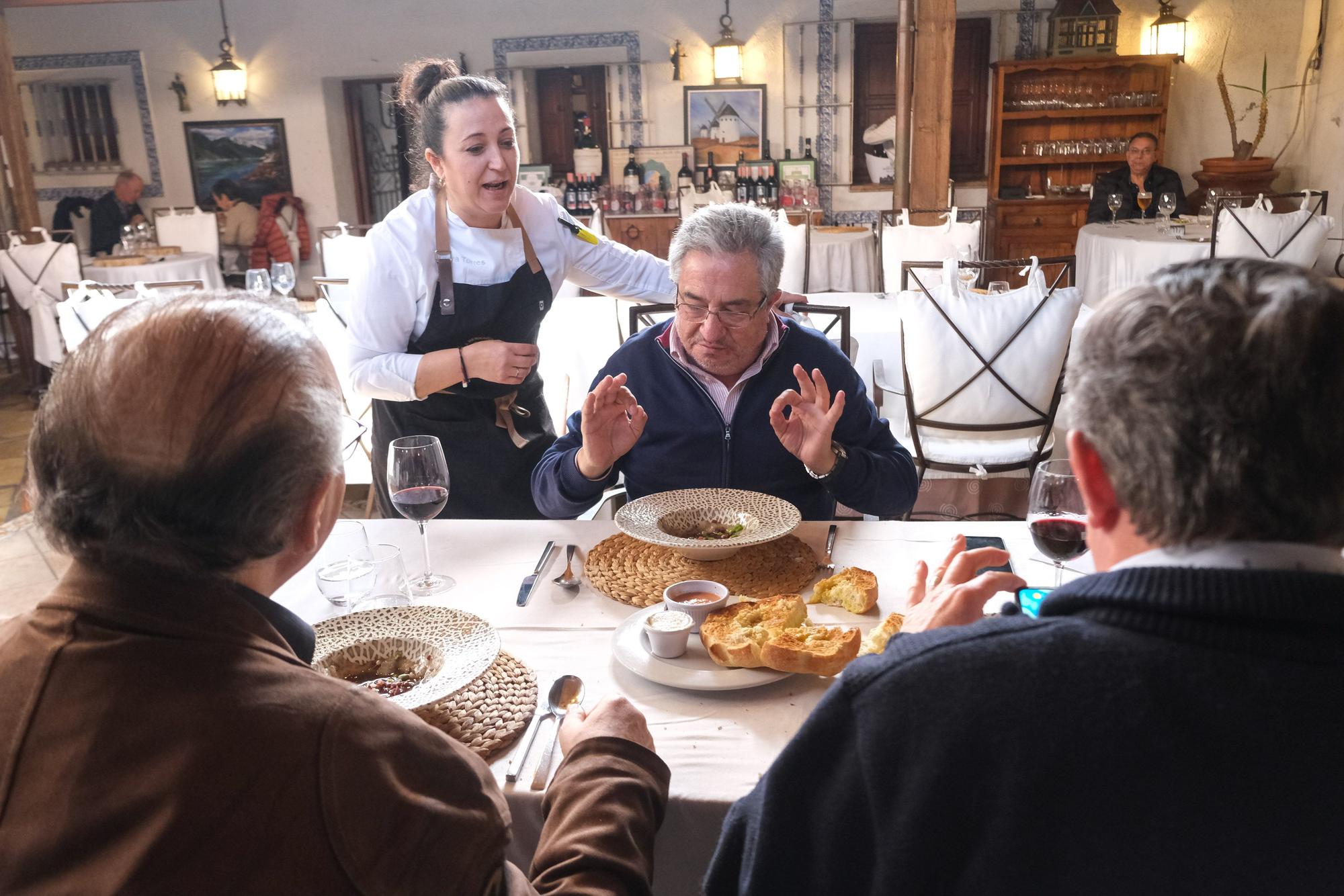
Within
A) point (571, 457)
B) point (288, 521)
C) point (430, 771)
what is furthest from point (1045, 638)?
point (571, 457)

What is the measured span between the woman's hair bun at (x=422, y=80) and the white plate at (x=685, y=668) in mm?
1645

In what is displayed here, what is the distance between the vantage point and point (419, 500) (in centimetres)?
171

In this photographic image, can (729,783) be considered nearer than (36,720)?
No

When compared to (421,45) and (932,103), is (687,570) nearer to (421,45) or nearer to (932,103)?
(932,103)

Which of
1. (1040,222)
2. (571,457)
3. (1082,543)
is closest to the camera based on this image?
(1082,543)

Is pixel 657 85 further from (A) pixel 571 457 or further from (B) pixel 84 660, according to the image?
(B) pixel 84 660

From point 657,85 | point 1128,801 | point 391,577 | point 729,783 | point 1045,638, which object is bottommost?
point 729,783

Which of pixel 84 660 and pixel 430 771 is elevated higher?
pixel 84 660

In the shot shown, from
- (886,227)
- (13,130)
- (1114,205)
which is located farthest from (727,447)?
(13,130)

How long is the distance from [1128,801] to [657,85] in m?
9.77

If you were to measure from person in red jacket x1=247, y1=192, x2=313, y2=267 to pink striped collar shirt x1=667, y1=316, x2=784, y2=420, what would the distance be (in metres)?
8.63

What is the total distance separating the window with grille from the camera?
10305 millimetres

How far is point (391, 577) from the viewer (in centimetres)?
160

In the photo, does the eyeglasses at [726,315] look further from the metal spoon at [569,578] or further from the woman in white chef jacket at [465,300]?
the metal spoon at [569,578]
